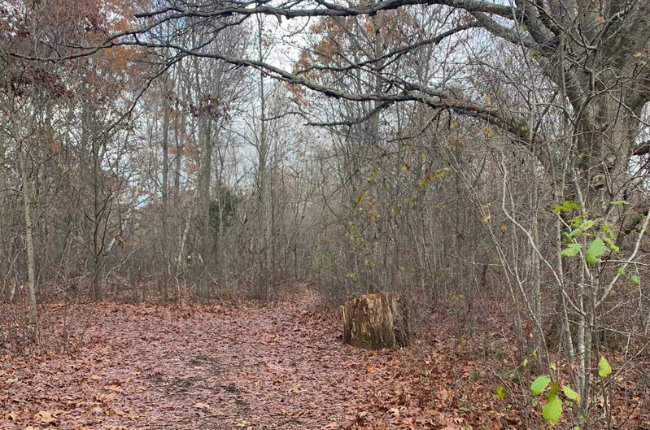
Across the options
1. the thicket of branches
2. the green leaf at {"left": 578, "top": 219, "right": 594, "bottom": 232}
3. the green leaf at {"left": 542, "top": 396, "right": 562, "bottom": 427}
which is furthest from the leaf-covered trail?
the green leaf at {"left": 578, "top": 219, "right": 594, "bottom": 232}

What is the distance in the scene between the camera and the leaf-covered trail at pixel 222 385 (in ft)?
14.5

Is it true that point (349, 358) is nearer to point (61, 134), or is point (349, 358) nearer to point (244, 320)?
point (244, 320)

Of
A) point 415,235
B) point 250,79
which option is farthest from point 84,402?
point 250,79

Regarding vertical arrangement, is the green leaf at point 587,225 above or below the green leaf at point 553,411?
Answer: above

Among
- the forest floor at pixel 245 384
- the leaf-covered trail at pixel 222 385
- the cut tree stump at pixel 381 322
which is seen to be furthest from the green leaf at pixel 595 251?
the cut tree stump at pixel 381 322

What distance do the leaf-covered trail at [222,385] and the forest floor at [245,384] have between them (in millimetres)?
14

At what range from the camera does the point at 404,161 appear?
877 cm

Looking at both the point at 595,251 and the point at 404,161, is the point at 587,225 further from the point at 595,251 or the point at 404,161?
the point at 404,161

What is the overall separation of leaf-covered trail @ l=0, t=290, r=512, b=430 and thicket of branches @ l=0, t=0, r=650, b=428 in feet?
3.51

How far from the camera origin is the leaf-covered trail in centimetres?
Result: 442

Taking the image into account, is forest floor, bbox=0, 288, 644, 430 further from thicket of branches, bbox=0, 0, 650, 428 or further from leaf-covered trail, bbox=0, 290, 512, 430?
thicket of branches, bbox=0, 0, 650, 428

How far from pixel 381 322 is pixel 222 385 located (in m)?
2.70

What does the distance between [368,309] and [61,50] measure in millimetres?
7814

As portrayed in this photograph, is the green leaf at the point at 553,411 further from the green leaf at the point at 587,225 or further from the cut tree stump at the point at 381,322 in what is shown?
the cut tree stump at the point at 381,322
